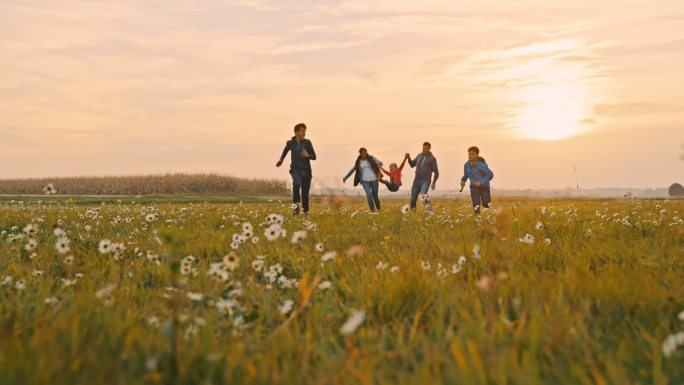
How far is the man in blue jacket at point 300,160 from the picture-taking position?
20.0 metres

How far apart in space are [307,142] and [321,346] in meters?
16.1

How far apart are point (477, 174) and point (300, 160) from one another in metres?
5.47

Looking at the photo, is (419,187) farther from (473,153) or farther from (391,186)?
(473,153)

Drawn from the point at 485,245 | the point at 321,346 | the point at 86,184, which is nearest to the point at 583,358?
the point at 321,346

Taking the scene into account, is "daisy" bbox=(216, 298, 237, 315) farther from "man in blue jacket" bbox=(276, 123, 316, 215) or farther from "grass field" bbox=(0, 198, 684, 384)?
"man in blue jacket" bbox=(276, 123, 316, 215)

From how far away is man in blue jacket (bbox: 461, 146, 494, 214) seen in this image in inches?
774

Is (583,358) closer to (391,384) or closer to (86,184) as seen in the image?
(391,384)

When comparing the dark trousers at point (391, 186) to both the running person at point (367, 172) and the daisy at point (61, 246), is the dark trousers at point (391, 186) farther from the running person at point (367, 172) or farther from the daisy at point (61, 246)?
the daisy at point (61, 246)

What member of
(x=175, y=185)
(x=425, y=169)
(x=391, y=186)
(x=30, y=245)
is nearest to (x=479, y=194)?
(x=425, y=169)

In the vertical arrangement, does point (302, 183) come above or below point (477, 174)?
below

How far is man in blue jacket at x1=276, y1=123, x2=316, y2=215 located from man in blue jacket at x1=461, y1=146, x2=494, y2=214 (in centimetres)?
479

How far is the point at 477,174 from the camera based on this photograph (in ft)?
64.7

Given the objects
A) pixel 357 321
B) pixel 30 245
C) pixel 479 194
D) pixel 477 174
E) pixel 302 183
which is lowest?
pixel 357 321

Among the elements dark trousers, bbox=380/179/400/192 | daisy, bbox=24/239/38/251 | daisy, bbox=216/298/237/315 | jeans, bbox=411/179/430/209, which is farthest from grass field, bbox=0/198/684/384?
dark trousers, bbox=380/179/400/192
